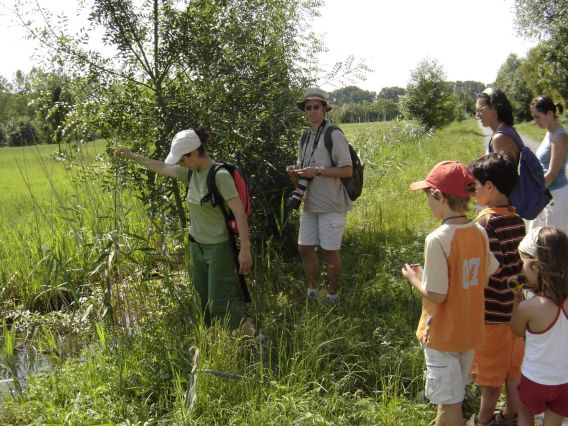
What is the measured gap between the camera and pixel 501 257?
2.84 m

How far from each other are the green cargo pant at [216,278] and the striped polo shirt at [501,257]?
1836mm

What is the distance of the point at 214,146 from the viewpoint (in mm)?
5273

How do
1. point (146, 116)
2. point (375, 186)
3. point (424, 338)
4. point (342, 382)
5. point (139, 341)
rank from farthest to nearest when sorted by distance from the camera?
point (375, 186)
point (146, 116)
point (139, 341)
point (342, 382)
point (424, 338)

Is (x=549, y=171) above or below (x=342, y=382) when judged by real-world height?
above

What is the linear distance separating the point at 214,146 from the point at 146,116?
0.72 meters

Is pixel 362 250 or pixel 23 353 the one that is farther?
pixel 362 250

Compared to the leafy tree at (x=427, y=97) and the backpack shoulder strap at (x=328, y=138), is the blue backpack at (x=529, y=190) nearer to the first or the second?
the backpack shoulder strap at (x=328, y=138)

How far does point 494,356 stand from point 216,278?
1997 millimetres

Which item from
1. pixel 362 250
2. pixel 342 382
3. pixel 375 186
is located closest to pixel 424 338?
pixel 342 382

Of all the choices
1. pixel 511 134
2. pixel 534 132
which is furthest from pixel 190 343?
pixel 534 132

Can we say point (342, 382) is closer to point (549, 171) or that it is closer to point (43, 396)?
point (43, 396)

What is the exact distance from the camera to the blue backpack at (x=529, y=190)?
12.0 ft

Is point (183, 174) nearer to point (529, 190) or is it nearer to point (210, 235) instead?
point (210, 235)

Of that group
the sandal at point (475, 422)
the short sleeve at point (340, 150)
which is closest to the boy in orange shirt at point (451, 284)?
the sandal at point (475, 422)
